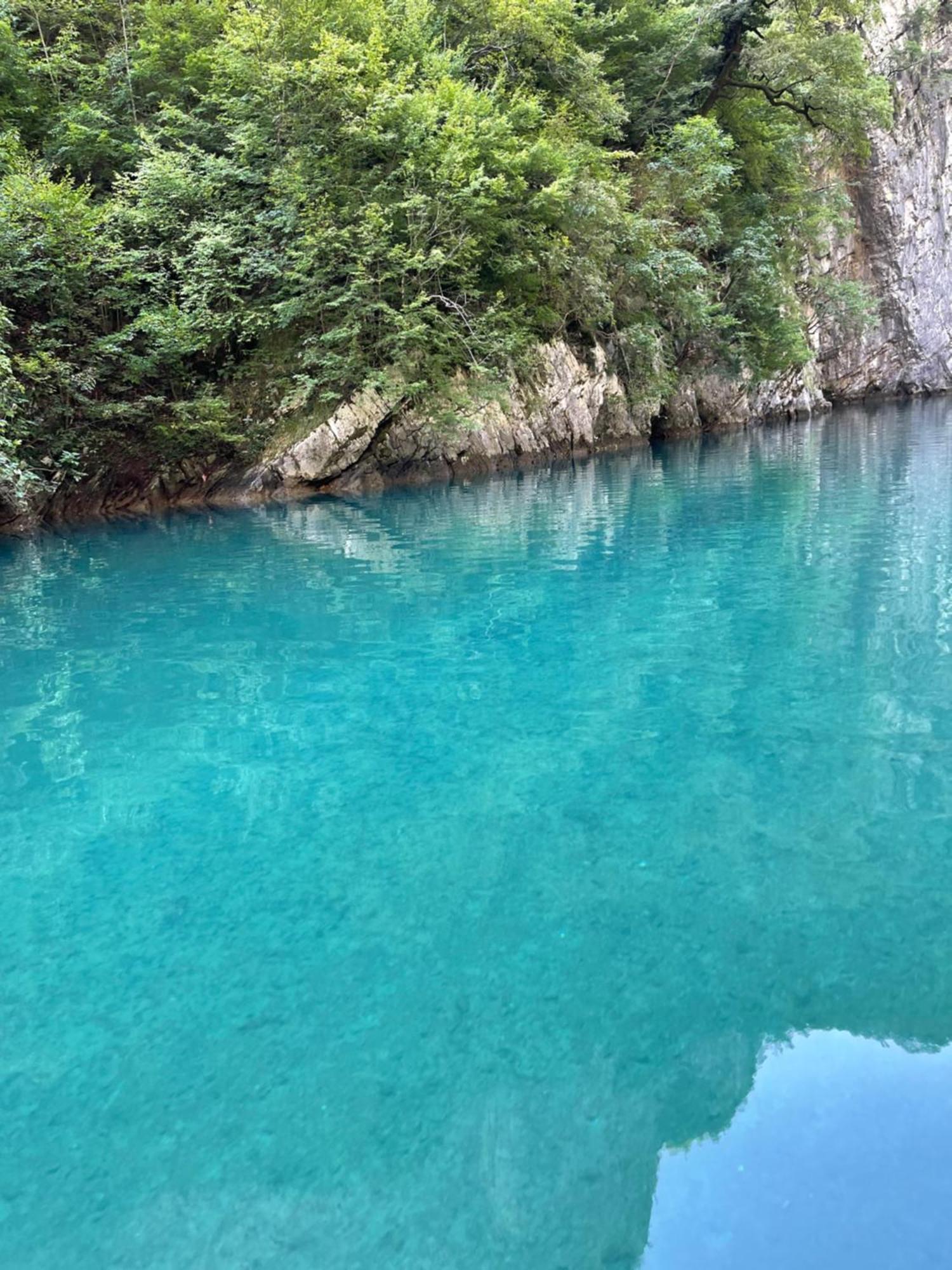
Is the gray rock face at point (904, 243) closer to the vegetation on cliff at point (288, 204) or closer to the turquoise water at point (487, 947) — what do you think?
the vegetation on cliff at point (288, 204)

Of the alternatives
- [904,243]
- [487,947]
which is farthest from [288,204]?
[904,243]

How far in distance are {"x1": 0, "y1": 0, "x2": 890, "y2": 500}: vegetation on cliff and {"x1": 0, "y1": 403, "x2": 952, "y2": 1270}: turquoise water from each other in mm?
10092

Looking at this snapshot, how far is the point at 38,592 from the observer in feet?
29.9

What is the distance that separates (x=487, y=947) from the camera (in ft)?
9.41

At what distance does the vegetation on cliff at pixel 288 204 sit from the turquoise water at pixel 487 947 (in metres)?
10.1

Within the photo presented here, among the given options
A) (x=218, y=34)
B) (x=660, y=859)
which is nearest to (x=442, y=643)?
(x=660, y=859)

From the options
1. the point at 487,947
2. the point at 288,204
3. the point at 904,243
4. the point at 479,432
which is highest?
the point at 904,243

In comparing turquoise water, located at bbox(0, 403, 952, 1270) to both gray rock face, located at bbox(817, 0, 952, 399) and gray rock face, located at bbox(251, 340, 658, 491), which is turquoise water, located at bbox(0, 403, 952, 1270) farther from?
gray rock face, located at bbox(817, 0, 952, 399)

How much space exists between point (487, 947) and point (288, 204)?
16.8 metres

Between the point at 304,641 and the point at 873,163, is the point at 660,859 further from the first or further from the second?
the point at 873,163

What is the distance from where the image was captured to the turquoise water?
199 centimetres

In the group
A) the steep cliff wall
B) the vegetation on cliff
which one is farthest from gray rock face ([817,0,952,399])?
the vegetation on cliff

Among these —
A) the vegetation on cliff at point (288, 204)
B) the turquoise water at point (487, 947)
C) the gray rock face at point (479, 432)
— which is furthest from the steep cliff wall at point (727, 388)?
the turquoise water at point (487, 947)

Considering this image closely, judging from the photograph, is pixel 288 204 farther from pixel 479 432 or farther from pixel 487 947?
pixel 487 947
